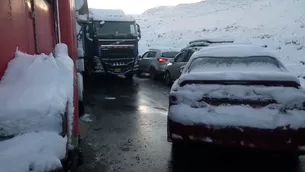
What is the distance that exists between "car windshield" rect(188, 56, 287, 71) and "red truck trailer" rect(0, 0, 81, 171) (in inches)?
88.8

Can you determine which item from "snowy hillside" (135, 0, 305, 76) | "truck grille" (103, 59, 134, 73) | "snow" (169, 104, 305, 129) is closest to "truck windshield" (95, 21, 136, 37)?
"truck grille" (103, 59, 134, 73)

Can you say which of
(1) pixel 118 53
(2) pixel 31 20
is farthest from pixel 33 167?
(1) pixel 118 53

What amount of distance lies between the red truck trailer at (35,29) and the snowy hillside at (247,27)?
12.5m

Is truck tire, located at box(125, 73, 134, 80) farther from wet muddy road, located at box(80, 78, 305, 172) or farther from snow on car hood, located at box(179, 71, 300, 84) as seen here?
snow on car hood, located at box(179, 71, 300, 84)

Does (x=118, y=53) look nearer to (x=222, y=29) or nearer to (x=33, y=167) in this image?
(x=33, y=167)

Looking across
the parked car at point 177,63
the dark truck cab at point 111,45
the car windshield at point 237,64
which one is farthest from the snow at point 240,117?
the dark truck cab at point 111,45

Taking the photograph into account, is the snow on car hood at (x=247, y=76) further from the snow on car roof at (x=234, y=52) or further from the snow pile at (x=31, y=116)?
the snow pile at (x=31, y=116)

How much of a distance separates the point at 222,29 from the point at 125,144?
1357 inches

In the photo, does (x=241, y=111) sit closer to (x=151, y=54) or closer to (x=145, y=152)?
(x=145, y=152)

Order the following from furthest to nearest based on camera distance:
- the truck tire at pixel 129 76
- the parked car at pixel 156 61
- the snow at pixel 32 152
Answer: the truck tire at pixel 129 76, the parked car at pixel 156 61, the snow at pixel 32 152

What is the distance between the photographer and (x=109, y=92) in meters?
11.5

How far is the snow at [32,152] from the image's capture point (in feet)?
5.90

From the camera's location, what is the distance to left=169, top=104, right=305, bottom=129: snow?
13.2 ft

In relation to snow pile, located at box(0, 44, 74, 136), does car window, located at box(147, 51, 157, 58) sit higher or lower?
lower
